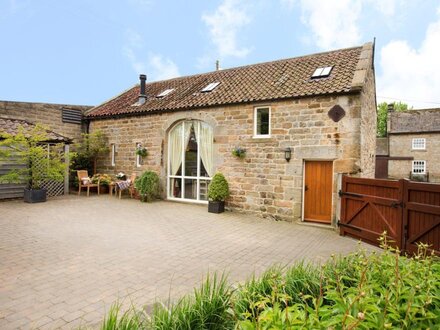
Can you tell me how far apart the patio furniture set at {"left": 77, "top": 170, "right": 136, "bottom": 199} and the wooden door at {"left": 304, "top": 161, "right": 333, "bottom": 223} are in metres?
7.99

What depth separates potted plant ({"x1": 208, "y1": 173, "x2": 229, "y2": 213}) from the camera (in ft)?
33.8

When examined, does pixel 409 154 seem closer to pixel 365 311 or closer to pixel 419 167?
pixel 419 167

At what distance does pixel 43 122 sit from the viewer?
1447 cm

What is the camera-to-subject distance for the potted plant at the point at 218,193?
1029 cm

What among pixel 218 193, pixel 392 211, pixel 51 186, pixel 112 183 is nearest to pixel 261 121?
pixel 218 193

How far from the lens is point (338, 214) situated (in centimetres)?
839

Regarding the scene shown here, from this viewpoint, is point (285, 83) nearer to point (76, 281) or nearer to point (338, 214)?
point (338, 214)

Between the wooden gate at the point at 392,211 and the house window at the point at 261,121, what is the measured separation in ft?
11.1

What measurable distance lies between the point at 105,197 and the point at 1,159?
14.1 feet

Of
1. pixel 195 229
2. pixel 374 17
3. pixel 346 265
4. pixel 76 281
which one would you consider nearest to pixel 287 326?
pixel 346 265

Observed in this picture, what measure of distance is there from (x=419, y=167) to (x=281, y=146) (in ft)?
90.7

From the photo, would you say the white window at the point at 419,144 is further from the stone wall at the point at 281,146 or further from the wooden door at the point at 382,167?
the stone wall at the point at 281,146

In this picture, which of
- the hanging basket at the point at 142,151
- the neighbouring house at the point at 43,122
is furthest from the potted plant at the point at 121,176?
the neighbouring house at the point at 43,122

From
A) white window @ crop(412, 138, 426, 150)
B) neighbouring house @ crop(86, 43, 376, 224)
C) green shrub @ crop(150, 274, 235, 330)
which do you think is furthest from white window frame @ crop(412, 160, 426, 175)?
green shrub @ crop(150, 274, 235, 330)
